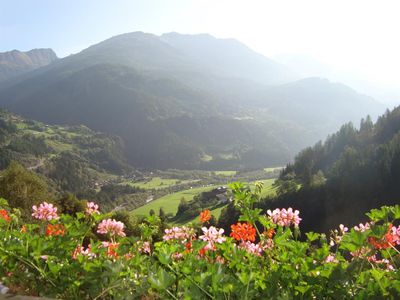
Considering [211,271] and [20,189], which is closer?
[211,271]

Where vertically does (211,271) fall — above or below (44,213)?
above

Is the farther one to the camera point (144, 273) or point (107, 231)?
point (107, 231)

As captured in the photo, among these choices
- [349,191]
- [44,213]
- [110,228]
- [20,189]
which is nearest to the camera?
[110,228]

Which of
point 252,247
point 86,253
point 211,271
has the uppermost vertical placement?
point 211,271

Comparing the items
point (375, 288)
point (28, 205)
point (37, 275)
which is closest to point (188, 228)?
point (37, 275)

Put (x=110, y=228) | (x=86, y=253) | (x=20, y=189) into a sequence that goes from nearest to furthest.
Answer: (x=86, y=253)
(x=110, y=228)
(x=20, y=189)

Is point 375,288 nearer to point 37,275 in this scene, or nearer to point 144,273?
point 144,273

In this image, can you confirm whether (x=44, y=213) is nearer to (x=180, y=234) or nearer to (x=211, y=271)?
(x=180, y=234)

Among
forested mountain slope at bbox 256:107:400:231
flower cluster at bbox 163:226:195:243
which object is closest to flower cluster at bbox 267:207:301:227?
flower cluster at bbox 163:226:195:243

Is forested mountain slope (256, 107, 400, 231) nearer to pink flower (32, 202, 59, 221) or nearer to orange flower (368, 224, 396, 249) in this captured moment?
pink flower (32, 202, 59, 221)

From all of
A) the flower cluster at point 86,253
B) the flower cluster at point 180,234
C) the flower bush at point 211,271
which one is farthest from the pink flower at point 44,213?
the flower cluster at point 180,234

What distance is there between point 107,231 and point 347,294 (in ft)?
8.94

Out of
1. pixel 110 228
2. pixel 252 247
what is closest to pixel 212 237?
pixel 252 247

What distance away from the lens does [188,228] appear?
192 inches
